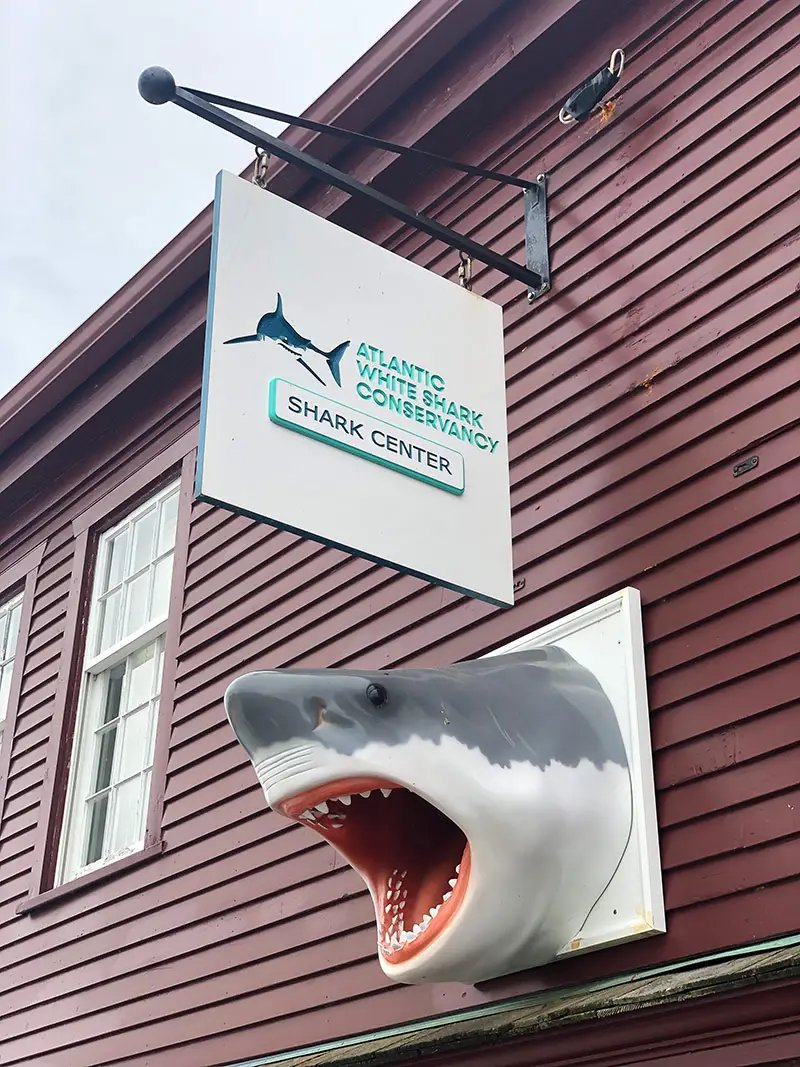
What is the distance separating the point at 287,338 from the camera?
13.8 feet

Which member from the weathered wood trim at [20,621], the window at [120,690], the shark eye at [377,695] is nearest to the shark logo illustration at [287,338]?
the shark eye at [377,695]

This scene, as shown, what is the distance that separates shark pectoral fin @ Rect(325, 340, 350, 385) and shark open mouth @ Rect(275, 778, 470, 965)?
127cm

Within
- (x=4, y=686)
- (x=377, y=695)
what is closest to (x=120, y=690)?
(x=4, y=686)

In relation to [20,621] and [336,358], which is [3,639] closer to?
[20,621]

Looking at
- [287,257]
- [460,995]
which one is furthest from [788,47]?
[460,995]

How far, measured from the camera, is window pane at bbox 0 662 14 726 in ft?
28.7

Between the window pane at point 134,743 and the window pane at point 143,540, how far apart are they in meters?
0.90

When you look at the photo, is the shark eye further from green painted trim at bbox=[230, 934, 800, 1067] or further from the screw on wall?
the screw on wall

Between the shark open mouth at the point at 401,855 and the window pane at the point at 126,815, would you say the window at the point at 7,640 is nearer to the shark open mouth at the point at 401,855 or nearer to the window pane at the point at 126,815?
the window pane at the point at 126,815

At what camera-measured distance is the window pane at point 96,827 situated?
23.5 feet

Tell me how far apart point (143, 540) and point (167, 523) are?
24 centimetres

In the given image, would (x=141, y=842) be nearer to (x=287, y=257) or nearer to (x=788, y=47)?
(x=287, y=257)

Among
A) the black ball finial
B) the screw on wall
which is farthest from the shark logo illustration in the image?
the screw on wall

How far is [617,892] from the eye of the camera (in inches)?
154
